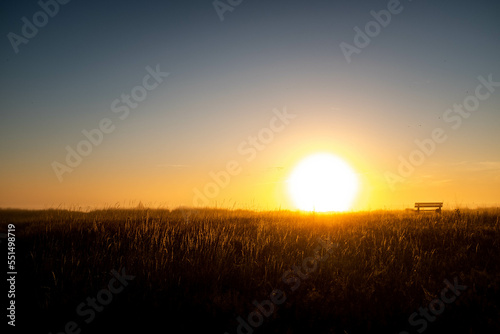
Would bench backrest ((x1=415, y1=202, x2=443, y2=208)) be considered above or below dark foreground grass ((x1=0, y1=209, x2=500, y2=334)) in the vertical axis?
above

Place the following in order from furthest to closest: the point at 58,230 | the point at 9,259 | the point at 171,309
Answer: the point at 58,230
the point at 9,259
the point at 171,309

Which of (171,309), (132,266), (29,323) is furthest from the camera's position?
(132,266)

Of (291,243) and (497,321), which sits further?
(291,243)

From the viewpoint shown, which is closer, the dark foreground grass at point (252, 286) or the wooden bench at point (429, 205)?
the dark foreground grass at point (252, 286)

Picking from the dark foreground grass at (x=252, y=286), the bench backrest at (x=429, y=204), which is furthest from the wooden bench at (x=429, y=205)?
the dark foreground grass at (x=252, y=286)

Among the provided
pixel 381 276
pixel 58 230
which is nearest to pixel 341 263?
pixel 381 276

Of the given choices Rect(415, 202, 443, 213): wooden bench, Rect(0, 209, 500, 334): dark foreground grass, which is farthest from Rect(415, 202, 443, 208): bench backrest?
Rect(0, 209, 500, 334): dark foreground grass

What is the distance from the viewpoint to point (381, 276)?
6.39 metres

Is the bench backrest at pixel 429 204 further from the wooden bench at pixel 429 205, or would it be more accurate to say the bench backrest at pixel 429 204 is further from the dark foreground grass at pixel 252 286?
the dark foreground grass at pixel 252 286

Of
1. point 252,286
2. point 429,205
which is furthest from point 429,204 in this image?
point 252,286

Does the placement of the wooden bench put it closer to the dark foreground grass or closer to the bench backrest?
the bench backrest

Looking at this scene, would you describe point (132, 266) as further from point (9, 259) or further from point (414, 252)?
point (414, 252)

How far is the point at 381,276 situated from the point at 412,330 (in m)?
1.93

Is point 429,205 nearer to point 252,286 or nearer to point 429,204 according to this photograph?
point 429,204
